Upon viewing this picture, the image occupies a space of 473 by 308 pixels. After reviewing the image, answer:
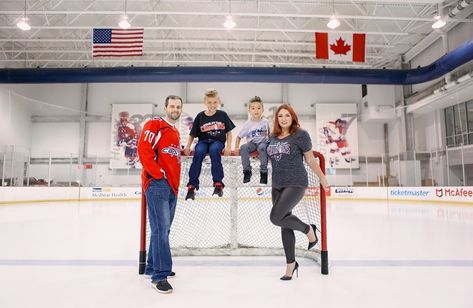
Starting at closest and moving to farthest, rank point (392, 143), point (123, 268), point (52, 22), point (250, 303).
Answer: point (250, 303) < point (123, 268) < point (52, 22) < point (392, 143)

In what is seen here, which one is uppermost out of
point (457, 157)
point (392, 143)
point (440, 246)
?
point (392, 143)

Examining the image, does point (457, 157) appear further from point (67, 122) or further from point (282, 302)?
point (67, 122)

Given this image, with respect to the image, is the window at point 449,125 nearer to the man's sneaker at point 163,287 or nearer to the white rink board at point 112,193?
the white rink board at point 112,193

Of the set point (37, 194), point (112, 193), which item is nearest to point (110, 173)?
point (112, 193)

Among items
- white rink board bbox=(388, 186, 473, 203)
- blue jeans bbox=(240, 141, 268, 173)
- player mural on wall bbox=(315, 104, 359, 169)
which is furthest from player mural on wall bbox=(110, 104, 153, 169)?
blue jeans bbox=(240, 141, 268, 173)

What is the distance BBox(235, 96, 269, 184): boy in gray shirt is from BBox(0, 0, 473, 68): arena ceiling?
850cm

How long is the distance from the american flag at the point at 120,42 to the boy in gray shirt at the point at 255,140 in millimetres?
7481

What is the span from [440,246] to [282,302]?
310 centimetres

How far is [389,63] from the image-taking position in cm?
2000

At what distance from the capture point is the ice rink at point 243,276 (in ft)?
7.52

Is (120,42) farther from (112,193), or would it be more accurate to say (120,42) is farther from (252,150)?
(252,150)

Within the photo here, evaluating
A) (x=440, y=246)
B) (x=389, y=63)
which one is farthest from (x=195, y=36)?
(x=440, y=246)

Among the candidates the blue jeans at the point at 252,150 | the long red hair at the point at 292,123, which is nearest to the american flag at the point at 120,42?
the blue jeans at the point at 252,150

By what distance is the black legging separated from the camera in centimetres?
273
